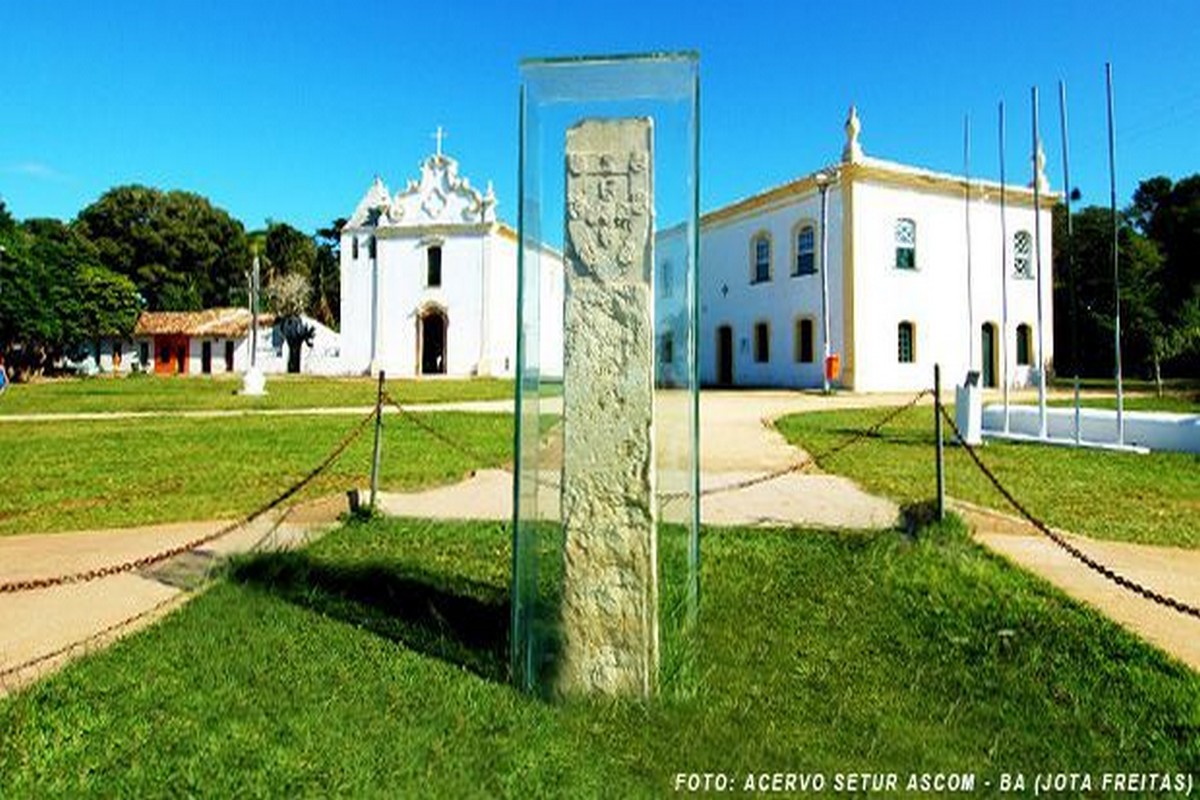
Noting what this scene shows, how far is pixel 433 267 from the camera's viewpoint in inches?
1487

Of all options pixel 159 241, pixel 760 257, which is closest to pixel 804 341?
pixel 760 257

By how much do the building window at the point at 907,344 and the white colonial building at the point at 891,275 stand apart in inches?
1.3

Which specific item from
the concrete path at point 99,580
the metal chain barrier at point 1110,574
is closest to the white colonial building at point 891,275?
the metal chain barrier at point 1110,574

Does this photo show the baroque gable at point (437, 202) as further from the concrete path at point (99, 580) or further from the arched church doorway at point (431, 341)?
the concrete path at point (99, 580)

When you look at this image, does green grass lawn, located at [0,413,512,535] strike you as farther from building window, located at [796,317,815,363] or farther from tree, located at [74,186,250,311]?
tree, located at [74,186,250,311]

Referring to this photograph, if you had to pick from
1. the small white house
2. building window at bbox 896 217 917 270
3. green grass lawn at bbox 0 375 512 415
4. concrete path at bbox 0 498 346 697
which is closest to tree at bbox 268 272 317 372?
the small white house

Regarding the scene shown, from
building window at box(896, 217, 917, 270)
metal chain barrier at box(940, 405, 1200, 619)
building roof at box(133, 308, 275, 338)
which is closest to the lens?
metal chain barrier at box(940, 405, 1200, 619)

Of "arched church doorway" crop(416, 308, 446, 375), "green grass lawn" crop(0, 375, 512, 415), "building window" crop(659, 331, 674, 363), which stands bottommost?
"building window" crop(659, 331, 674, 363)

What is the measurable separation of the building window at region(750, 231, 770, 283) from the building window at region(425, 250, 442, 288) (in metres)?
16.0

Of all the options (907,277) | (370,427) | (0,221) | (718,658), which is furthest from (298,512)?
(0,221)

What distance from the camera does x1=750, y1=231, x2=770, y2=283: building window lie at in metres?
28.5

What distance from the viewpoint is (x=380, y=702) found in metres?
2.93

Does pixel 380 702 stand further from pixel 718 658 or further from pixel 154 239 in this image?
pixel 154 239

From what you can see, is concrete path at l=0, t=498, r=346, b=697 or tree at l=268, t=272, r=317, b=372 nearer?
concrete path at l=0, t=498, r=346, b=697
